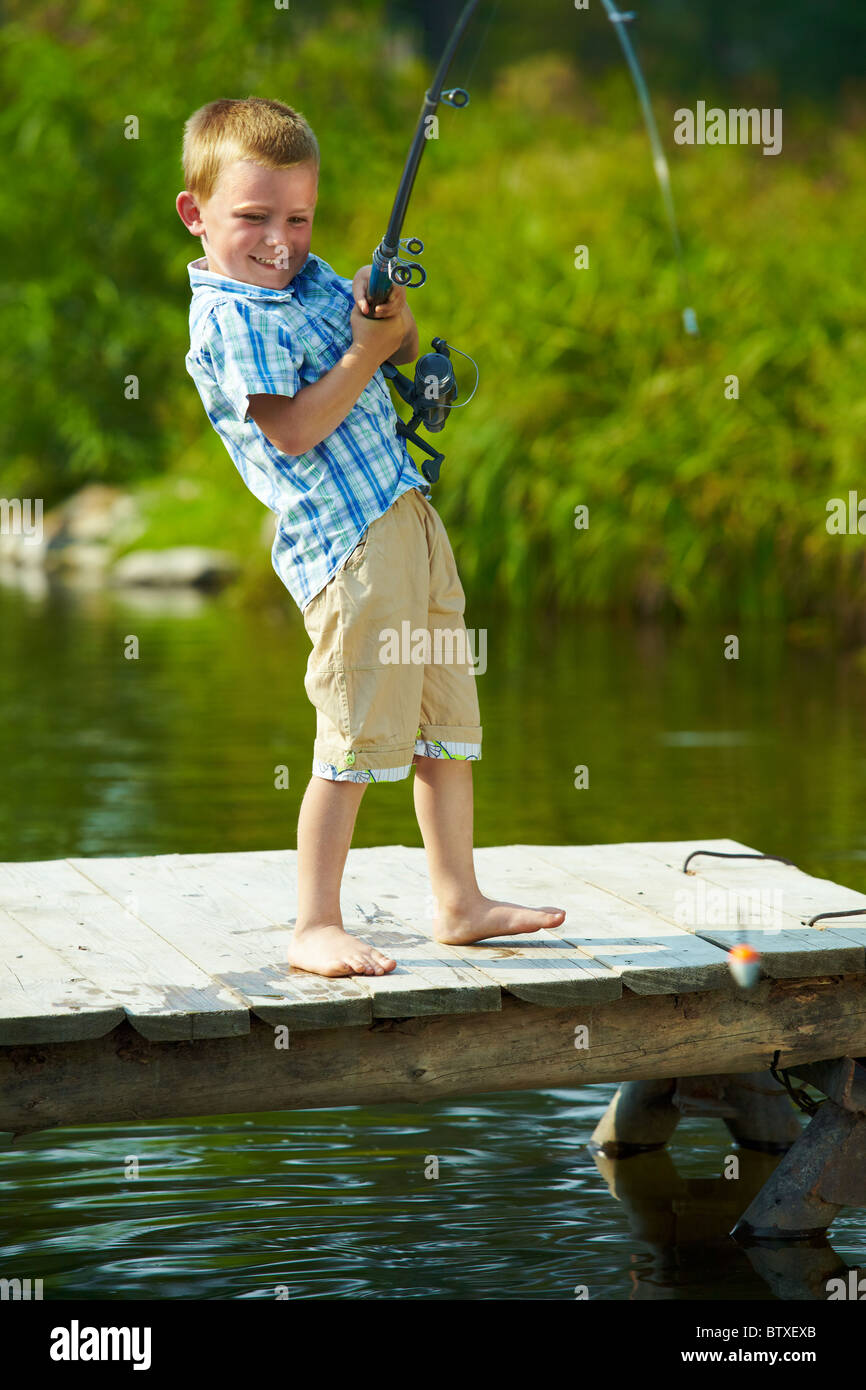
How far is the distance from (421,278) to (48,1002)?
1.33m

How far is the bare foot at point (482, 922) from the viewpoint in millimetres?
3553

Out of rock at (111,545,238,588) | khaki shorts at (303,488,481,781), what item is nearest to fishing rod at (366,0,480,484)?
khaki shorts at (303,488,481,781)

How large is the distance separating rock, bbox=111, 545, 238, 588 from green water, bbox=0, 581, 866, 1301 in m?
1.90

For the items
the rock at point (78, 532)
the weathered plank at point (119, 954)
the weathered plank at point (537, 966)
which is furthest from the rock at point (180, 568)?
the weathered plank at point (537, 966)

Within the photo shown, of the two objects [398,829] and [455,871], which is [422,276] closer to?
[455,871]

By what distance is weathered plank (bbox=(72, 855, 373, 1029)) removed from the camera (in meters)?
3.13

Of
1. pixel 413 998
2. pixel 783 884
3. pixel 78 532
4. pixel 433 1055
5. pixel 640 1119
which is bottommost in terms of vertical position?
pixel 640 1119

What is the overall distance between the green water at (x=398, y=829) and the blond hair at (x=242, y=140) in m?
1.93

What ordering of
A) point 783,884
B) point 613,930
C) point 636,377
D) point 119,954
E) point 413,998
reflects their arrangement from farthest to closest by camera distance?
1. point 636,377
2. point 783,884
3. point 613,930
4. point 119,954
5. point 413,998

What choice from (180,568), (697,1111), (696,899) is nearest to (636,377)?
(180,568)

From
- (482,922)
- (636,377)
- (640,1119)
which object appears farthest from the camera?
(636,377)

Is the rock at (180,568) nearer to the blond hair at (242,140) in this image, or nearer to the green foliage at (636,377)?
the green foliage at (636,377)

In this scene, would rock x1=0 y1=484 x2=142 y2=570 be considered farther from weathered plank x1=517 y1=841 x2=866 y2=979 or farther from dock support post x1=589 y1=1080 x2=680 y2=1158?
dock support post x1=589 y1=1080 x2=680 y2=1158

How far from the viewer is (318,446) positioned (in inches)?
134
